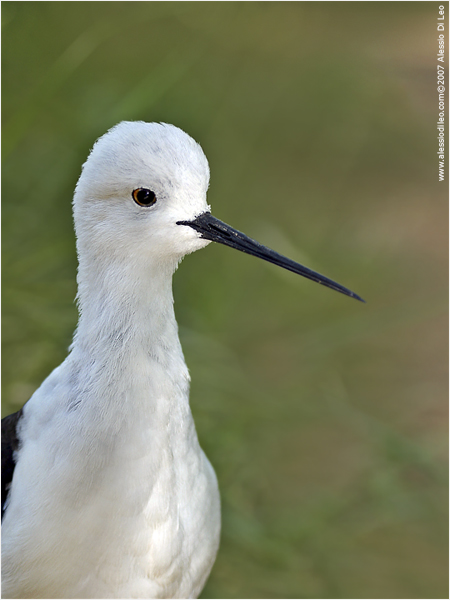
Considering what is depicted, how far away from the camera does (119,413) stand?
1.28m

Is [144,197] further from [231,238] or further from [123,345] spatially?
[123,345]

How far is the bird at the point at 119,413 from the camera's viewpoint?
3.93ft

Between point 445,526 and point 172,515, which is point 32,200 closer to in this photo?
point 172,515

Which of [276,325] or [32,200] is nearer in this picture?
[32,200]

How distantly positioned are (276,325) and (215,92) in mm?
1105

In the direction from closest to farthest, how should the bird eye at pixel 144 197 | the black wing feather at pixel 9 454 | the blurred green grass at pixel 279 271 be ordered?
the bird eye at pixel 144 197 → the black wing feather at pixel 9 454 → the blurred green grass at pixel 279 271

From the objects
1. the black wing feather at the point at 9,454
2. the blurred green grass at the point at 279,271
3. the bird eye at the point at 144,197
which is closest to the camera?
the bird eye at the point at 144,197

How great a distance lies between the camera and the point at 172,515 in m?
1.33

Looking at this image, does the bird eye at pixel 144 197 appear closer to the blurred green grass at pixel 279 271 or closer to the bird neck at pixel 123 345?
the bird neck at pixel 123 345

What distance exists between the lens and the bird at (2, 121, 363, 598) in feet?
3.93

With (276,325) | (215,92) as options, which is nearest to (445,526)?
(276,325)

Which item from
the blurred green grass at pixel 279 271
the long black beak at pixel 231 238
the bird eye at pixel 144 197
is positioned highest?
the bird eye at pixel 144 197

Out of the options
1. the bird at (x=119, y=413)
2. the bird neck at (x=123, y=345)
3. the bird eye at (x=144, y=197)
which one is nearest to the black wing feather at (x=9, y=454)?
the bird at (x=119, y=413)

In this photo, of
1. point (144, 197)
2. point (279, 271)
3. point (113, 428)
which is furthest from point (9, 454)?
point (279, 271)
